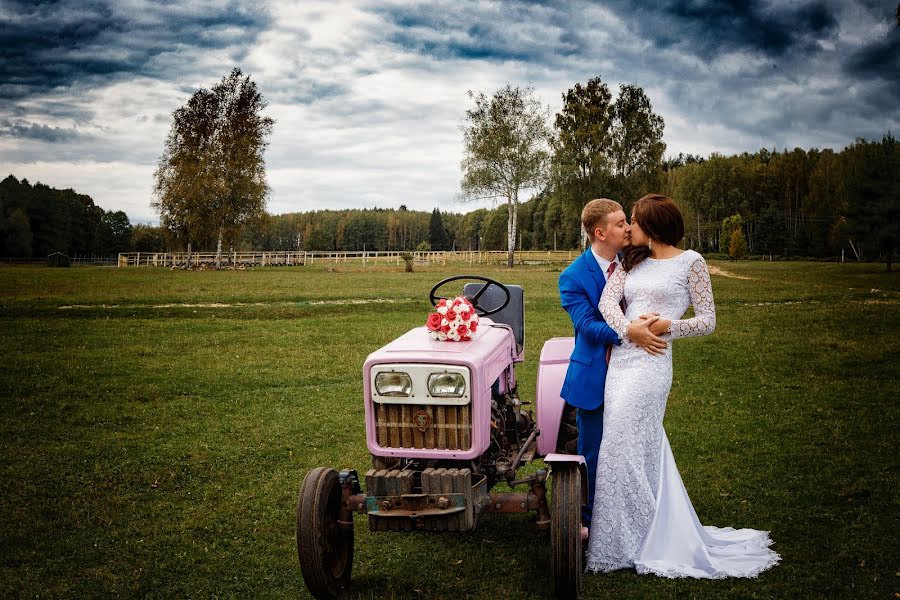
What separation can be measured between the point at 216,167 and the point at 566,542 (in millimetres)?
48870

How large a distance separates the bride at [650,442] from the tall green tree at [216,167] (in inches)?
1842

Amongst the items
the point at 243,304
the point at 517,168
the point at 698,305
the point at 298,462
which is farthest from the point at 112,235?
the point at 698,305

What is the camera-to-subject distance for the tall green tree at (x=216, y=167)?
47.7 metres

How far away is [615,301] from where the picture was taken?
14.7ft

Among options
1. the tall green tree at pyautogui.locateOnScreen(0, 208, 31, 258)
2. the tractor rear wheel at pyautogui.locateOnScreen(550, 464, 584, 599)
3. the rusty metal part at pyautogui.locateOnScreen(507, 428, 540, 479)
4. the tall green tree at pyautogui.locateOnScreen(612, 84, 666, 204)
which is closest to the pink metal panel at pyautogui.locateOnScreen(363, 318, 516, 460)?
the rusty metal part at pyautogui.locateOnScreen(507, 428, 540, 479)

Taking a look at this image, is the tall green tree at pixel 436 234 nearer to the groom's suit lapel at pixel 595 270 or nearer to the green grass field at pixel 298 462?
the green grass field at pixel 298 462

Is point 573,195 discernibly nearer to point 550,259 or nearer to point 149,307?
point 550,259

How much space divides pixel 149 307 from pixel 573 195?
34.0 meters

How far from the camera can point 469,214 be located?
14688 centimetres

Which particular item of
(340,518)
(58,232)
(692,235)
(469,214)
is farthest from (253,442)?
(469,214)

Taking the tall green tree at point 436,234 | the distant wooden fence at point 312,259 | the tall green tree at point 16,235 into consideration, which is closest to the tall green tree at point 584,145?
the distant wooden fence at point 312,259

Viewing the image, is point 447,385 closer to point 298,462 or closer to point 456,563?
point 456,563

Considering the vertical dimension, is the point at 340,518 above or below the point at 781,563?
above

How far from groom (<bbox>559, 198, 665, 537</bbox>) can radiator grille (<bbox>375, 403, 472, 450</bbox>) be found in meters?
0.87
